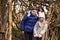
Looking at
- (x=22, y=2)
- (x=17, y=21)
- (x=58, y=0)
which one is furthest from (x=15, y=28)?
(x=58, y=0)

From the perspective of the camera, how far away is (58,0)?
28.3ft

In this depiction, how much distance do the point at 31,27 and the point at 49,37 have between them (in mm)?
1632

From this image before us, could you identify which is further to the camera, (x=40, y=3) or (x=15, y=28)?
(x=15, y=28)

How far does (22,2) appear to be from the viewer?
9383 mm

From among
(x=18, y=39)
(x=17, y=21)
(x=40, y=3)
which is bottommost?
(x=18, y=39)

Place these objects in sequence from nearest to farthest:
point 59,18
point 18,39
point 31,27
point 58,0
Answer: point 31,27 → point 58,0 → point 59,18 → point 18,39

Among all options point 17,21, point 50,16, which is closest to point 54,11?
point 50,16

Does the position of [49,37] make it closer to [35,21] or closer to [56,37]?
[56,37]

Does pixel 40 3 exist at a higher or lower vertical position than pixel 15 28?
higher

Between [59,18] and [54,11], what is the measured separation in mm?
358

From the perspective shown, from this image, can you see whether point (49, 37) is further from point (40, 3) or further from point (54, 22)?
point (40, 3)

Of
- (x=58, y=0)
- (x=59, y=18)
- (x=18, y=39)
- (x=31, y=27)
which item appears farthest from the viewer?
(x=18, y=39)

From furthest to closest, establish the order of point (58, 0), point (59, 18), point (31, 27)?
point (59, 18)
point (58, 0)
point (31, 27)

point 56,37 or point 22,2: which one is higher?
point 22,2
